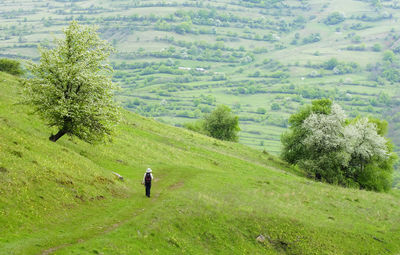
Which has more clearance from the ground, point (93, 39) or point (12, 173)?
point (93, 39)

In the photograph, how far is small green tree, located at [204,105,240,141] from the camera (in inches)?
4469

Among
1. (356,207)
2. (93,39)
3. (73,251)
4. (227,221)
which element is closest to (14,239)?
(73,251)

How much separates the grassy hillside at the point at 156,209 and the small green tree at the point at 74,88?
312cm

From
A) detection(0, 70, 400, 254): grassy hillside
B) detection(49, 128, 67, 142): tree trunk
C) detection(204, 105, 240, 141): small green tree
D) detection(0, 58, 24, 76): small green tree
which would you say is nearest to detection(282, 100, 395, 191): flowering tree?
detection(0, 70, 400, 254): grassy hillside

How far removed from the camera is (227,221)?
3288 cm

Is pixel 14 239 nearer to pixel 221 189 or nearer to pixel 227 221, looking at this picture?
pixel 227 221

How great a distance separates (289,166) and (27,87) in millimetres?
55073

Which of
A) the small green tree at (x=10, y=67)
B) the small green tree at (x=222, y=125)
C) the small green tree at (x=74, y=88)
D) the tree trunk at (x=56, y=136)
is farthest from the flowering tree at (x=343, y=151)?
the small green tree at (x=10, y=67)

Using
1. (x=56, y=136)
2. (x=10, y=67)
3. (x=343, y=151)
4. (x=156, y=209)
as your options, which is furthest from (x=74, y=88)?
(x=10, y=67)

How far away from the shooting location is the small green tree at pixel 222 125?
372ft

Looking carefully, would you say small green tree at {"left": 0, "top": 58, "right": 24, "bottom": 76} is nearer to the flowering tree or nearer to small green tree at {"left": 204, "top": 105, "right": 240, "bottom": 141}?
small green tree at {"left": 204, "top": 105, "right": 240, "bottom": 141}

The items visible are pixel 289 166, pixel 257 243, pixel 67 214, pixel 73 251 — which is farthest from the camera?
pixel 289 166

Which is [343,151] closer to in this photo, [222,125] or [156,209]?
[222,125]

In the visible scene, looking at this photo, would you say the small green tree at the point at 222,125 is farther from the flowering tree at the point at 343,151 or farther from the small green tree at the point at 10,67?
the small green tree at the point at 10,67
